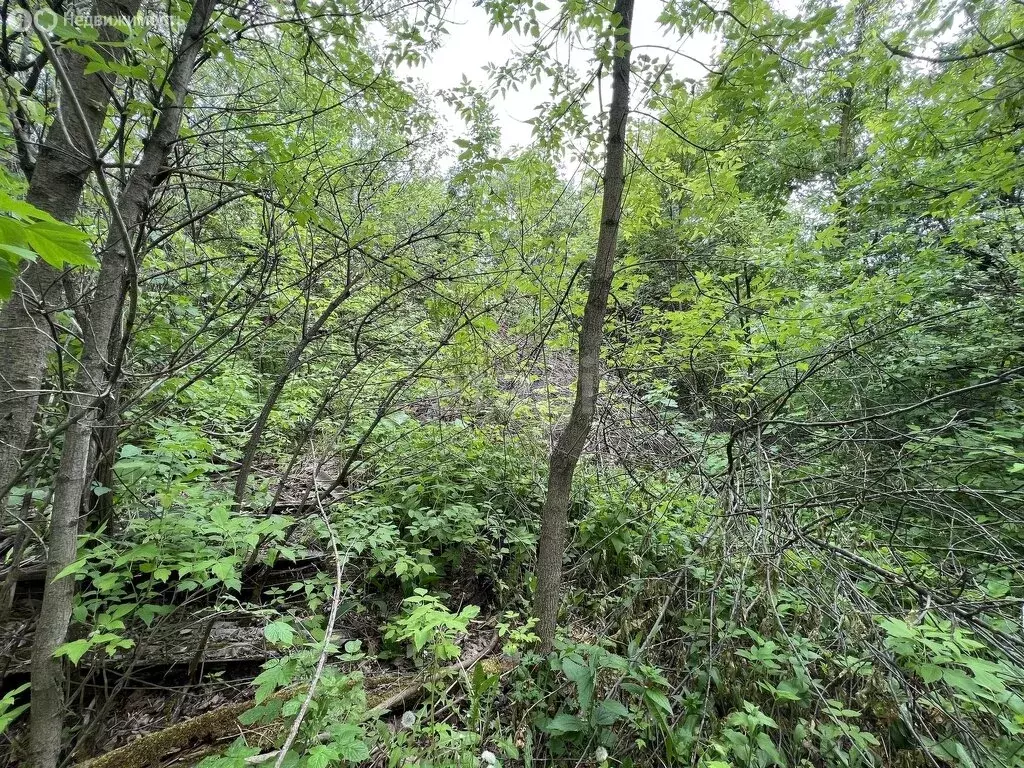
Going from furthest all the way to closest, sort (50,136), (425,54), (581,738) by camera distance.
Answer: (425,54) < (581,738) < (50,136)

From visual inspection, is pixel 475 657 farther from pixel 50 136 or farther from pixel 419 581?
pixel 50 136

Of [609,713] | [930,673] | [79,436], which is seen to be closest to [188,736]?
[79,436]

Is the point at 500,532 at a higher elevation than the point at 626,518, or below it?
below

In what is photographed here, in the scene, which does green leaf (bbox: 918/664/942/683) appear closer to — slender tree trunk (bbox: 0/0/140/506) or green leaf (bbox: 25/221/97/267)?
green leaf (bbox: 25/221/97/267)

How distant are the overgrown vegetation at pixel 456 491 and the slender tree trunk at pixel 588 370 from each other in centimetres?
2

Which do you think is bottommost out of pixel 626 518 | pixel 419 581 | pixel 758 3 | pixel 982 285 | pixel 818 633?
pixel 419 581

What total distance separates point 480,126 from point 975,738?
4.00 metres

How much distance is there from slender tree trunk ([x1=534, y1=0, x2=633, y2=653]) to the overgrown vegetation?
2cm

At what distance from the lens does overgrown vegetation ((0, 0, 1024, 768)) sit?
1665mm

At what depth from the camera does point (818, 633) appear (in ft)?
7.45

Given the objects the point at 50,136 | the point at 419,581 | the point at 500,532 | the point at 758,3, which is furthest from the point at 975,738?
the point at 50,136

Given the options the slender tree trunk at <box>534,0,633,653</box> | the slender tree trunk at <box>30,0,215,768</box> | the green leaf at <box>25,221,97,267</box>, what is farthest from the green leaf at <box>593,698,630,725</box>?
the green leaf at <box>25,221,97,267</box>

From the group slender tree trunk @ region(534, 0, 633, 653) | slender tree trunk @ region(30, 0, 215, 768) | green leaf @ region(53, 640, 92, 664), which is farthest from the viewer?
slender tree trunk @ region(534, 0, 633, 653)

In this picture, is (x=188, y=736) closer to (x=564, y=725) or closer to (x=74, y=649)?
(x=74, y=649)
